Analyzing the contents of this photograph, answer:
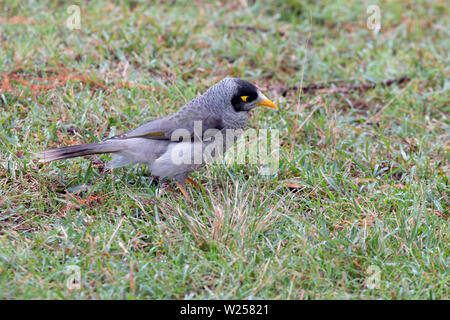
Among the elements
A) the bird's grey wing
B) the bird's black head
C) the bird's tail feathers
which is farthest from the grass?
the bird's black head

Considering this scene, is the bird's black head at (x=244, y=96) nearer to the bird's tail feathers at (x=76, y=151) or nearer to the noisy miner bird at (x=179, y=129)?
the noisy miner bird at (x=179, y=129)

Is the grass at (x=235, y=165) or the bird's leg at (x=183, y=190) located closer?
the grass at (x=235, y=165)

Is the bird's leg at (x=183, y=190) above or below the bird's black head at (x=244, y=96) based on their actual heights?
below

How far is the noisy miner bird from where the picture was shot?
16.4ft

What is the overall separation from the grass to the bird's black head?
0.62m

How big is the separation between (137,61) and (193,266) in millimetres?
3775

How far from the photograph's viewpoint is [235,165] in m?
5.41

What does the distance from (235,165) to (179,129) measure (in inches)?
27.8

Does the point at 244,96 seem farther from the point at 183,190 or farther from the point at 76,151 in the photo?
the point at 76,151

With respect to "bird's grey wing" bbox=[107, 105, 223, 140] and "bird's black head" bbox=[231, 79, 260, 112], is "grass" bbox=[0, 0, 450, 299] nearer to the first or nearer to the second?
"bird's grey wing" bbox=[107, 105, 223, 140]

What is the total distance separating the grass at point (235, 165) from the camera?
3885mm

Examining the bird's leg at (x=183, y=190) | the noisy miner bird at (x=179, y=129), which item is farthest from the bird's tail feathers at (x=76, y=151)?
the bird's leg at (x=183, y=190)

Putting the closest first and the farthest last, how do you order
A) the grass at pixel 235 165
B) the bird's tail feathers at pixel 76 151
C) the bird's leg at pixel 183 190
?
the grass at pixel 235 165 < the bird's leg at pixel 183 190 < the bird's tail feathers at pixel 76 151

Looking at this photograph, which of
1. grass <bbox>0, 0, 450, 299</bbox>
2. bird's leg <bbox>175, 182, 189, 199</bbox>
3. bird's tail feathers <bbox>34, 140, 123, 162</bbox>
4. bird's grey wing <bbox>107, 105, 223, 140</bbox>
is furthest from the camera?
bird's grey wing <bbox>107, 105, 223, 140</bbox>
